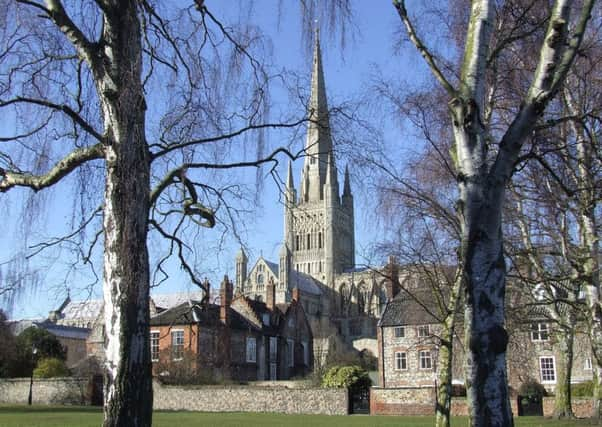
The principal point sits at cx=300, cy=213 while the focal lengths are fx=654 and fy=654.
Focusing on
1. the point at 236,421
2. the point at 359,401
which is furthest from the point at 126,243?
the point at 359,401

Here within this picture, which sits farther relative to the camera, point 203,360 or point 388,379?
point 388,379

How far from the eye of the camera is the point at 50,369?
139 ft

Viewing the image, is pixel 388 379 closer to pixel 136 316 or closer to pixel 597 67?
pixel 597 67

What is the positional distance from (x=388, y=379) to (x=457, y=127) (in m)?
46.6

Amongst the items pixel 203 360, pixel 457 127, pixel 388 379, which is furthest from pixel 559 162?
pixel 388 379

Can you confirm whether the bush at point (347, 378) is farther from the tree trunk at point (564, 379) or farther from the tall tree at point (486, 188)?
the tall tree at point (486, 188)

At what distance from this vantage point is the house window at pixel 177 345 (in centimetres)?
4172

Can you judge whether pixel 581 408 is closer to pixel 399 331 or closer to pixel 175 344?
pixel 399 331

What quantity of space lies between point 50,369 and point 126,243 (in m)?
39.2

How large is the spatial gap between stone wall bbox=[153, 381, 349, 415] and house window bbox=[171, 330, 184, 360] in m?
4.87

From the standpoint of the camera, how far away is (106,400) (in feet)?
23.2

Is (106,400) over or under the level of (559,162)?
under

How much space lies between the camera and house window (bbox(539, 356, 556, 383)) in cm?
4488

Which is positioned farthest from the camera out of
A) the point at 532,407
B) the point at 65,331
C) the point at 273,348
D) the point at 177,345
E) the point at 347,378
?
the point at 65,331
